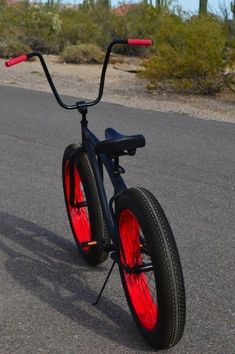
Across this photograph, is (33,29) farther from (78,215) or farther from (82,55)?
(78,215)

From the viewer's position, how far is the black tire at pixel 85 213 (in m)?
4.25

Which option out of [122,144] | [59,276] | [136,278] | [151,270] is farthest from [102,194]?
[59,276]

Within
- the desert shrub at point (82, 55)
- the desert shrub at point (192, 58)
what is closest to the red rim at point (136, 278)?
the desert shrub at point (192, 58)

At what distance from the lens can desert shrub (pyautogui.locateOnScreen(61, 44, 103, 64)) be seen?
79.0 feet

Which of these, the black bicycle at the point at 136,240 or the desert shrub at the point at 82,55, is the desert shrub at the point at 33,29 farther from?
the black bicycle at the point at 136,240

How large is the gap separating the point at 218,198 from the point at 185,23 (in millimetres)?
11014

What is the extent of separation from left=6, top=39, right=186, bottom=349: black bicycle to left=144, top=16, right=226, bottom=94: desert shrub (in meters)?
11.3

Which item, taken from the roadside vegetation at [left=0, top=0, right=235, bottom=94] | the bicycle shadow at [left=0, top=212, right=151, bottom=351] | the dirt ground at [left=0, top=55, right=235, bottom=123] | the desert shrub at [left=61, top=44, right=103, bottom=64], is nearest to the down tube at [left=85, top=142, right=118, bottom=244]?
the bicycle shadow at [left=0, top=212, right=151, bottom=351]

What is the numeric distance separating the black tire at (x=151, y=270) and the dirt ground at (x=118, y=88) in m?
8.37

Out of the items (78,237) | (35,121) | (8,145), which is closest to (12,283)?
(78,237)

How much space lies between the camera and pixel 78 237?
4742mm

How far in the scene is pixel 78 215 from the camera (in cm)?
481

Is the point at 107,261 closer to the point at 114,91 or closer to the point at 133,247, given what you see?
the point at 133,247

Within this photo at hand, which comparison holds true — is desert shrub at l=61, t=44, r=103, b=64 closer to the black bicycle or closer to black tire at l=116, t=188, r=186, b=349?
the black bicycle
